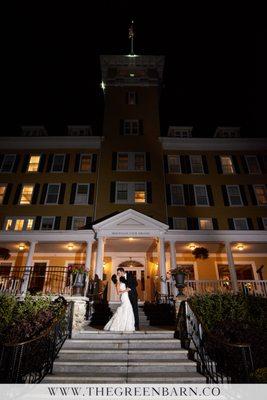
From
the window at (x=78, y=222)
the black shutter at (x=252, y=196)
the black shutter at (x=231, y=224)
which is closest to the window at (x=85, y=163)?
the window at (x=78, y=222)

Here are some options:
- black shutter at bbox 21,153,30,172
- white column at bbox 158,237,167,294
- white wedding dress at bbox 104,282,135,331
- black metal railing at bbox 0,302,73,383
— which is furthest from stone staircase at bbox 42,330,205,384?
black shutter at bbox 21,153,30,172

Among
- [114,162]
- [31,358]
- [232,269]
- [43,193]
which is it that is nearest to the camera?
[31,358]

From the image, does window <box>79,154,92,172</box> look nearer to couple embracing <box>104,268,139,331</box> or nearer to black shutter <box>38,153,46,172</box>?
black shutter <box>38,153,46,172</box>

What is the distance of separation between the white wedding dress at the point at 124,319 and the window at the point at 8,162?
53.2 feet

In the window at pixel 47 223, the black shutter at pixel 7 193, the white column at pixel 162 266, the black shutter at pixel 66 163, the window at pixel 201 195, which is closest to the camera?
the white column at pixel 162 266

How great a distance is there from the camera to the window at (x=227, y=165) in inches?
821

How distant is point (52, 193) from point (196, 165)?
1167 cm

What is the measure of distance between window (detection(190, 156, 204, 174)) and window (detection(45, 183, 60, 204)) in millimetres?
10797

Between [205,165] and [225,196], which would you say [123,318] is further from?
[205,165]

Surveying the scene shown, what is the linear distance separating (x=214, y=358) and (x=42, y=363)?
3961 millimetres

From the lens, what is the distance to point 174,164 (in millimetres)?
21000

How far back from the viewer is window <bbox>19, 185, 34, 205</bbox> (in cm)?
1916

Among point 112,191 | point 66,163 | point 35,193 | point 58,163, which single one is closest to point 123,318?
point 112,191

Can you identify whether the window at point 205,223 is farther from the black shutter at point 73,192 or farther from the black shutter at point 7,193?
the black shutter at point 7,193
